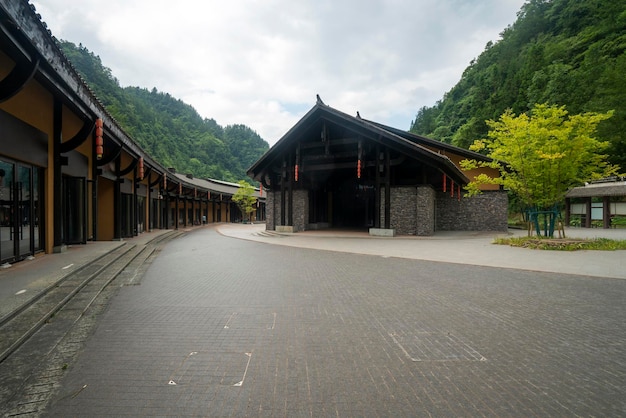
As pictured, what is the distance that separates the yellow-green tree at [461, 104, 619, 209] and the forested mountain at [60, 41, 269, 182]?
46.3 meters

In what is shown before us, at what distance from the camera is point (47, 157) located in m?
8.48

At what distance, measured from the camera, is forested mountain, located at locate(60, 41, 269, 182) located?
2112 inches

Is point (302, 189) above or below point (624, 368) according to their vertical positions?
above

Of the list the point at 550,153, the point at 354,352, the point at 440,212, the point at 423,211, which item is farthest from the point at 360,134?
the point at 354,352

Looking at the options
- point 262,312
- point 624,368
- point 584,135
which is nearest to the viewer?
point 624,368

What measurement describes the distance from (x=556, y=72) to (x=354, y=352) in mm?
43695

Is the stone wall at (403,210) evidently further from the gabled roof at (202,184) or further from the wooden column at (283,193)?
the gabled roof at (202,184)

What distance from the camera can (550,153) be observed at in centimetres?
1262

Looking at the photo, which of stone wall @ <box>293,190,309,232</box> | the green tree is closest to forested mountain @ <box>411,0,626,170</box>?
stone wall @ <box>293,190,309,232</box>

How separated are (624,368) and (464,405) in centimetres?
195

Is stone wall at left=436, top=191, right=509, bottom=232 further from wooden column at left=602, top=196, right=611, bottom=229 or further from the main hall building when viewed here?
wooden column at left=602, top=196, right=611, bottom=229

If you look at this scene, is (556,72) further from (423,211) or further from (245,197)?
(245,197)

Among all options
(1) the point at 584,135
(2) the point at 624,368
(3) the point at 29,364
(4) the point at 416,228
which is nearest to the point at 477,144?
(1) the point at 584,135

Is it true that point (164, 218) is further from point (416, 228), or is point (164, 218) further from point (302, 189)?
point (416, 228)
